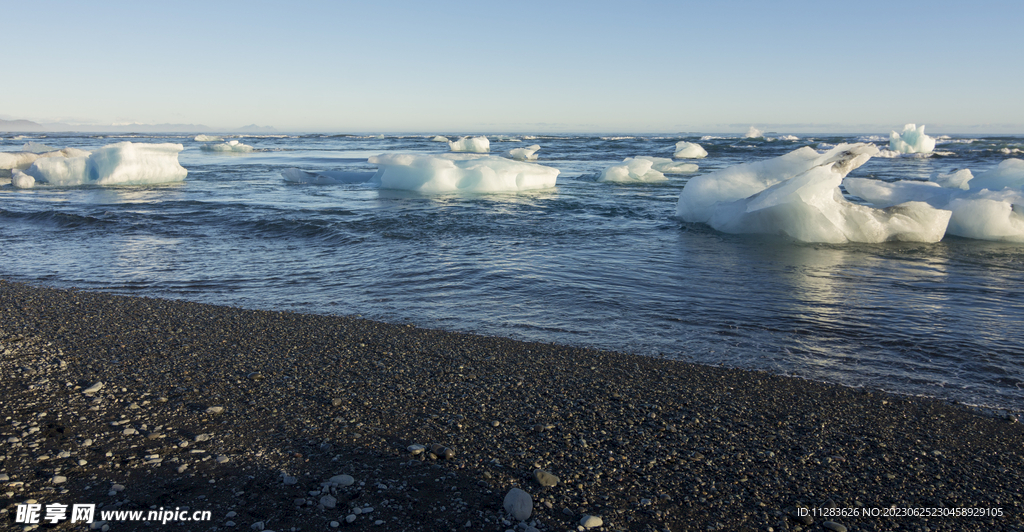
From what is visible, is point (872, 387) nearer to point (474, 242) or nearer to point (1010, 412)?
point (1010, 412)

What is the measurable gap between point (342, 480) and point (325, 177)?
18373 mm

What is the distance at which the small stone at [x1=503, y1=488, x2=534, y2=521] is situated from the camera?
2.31m

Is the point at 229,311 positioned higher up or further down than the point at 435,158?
further down

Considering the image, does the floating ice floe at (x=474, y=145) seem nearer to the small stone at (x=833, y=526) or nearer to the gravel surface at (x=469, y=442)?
the gravel surface at (x=469, y=442)

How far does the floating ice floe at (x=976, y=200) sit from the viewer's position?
9328 millimetres

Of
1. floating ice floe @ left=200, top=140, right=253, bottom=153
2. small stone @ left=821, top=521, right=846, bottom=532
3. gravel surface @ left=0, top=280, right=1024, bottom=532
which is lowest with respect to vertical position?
small stone @ left=821, top=521, right=846, bottom=532

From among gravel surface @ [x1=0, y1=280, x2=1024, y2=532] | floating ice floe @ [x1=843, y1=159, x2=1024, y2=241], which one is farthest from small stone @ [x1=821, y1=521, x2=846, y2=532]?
floating ice floe @ [x1=843, y1=159, x2=1024, y2=241]

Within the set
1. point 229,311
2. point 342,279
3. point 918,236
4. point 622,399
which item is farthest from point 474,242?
point 918,236

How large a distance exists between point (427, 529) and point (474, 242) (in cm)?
750

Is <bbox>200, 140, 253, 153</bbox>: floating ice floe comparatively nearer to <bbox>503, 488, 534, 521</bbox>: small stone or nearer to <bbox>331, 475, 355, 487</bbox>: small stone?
<bbox>331, 475, 355, 487</bbox>: small stone

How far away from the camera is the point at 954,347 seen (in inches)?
187

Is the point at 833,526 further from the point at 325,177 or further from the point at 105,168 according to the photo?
the point at 105,168

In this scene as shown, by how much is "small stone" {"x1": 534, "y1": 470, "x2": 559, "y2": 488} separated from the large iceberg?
115ft

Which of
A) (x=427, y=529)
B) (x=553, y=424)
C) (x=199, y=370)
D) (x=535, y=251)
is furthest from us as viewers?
(x=535, y=251)
